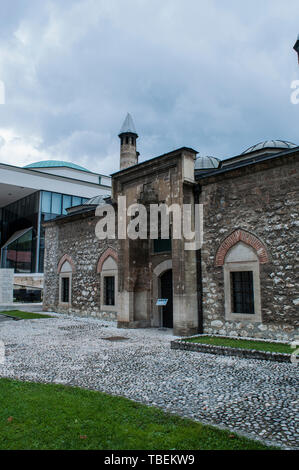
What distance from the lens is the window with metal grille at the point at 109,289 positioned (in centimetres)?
1291

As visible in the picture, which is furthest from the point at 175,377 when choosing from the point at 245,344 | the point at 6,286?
the point at 6,286

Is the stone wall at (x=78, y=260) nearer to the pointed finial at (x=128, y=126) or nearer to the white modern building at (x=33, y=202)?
the pointed finial at (x=128, y=126)

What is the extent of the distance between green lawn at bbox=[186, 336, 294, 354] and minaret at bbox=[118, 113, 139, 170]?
9.07 m

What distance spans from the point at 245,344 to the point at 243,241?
2615 millimetres

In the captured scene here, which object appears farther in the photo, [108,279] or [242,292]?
[108,279]

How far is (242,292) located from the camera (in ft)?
28.9

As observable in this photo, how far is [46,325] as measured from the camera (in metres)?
11.7

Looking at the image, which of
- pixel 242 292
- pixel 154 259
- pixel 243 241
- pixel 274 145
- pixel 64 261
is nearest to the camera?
pixel 243 241

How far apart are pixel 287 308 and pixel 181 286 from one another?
2.73 metres

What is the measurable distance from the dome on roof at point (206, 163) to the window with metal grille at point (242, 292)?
6.20 m

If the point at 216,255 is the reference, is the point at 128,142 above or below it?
above

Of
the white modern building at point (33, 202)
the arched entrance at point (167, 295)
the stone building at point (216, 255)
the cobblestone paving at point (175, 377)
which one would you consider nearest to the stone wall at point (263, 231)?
the stone building at point (216, 255)

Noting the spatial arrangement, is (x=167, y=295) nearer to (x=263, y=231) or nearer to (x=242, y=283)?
(x=242, y=283)
